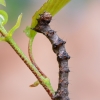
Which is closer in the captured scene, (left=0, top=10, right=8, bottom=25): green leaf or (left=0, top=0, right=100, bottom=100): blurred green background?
(left=0, top=10, right=8, bottom=25): green leaf

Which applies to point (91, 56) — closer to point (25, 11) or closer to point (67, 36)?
Answer: point (67, 36)

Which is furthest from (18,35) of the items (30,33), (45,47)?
(30,33)

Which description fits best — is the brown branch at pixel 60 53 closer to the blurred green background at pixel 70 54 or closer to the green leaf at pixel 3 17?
the green leaf at pixel 3 17

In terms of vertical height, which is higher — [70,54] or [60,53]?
[70,54]

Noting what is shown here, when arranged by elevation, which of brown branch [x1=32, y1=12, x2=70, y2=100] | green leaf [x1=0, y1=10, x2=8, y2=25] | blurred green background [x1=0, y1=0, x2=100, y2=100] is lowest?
brown branch [x1=32, y1=12, x2=70, y2=100]

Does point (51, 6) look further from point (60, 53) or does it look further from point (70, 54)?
point (70, 54)

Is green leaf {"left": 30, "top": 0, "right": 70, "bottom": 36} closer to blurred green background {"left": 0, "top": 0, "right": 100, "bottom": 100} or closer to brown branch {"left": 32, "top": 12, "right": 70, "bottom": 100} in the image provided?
brown branch {"left": 32, "top": 12, "right": 70, "bottom": 100}

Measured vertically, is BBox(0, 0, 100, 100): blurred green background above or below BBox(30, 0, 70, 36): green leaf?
above

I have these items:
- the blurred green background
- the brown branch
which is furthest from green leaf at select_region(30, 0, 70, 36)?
the blurred green background

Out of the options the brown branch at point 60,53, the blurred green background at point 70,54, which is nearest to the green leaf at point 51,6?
the brown branch at point 60,53

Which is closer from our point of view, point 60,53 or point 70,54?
point 60,53

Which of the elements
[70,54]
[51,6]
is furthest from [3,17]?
[70,54]
